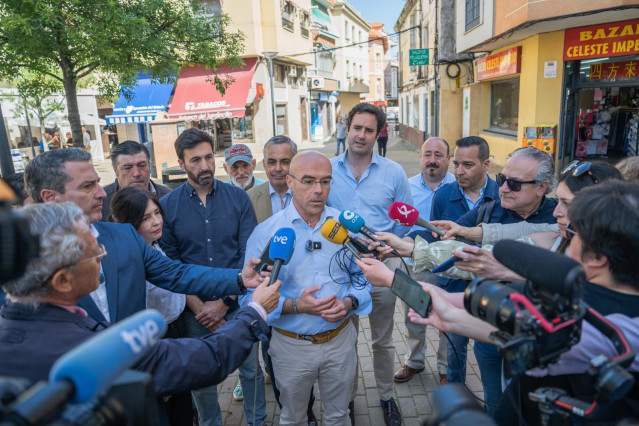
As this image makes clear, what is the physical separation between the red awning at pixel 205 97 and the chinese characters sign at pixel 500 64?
9.75 m

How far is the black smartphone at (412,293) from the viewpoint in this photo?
181 cm

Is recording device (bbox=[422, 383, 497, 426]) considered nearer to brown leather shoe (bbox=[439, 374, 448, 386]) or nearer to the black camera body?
the black camera body

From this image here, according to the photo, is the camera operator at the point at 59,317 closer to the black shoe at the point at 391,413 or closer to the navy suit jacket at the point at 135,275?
the navy suit jacket at the point at 135,275

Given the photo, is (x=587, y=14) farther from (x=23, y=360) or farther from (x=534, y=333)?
(x=23, y=360)

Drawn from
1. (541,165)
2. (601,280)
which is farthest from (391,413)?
(601,280)

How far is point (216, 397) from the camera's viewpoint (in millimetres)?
3150

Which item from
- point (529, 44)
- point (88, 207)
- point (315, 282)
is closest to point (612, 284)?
point (315, 282)

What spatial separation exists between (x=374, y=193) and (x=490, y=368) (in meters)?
1.62

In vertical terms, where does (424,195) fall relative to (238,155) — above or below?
below

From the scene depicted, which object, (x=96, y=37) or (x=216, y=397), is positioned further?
(x=96, y=37)

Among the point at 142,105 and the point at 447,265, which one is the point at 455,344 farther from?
the point at 142,105

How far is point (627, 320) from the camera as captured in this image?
144 centimetres

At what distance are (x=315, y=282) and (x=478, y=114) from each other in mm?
14765

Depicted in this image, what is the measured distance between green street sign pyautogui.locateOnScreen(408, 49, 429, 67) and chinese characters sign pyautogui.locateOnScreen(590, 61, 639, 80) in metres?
6.85
